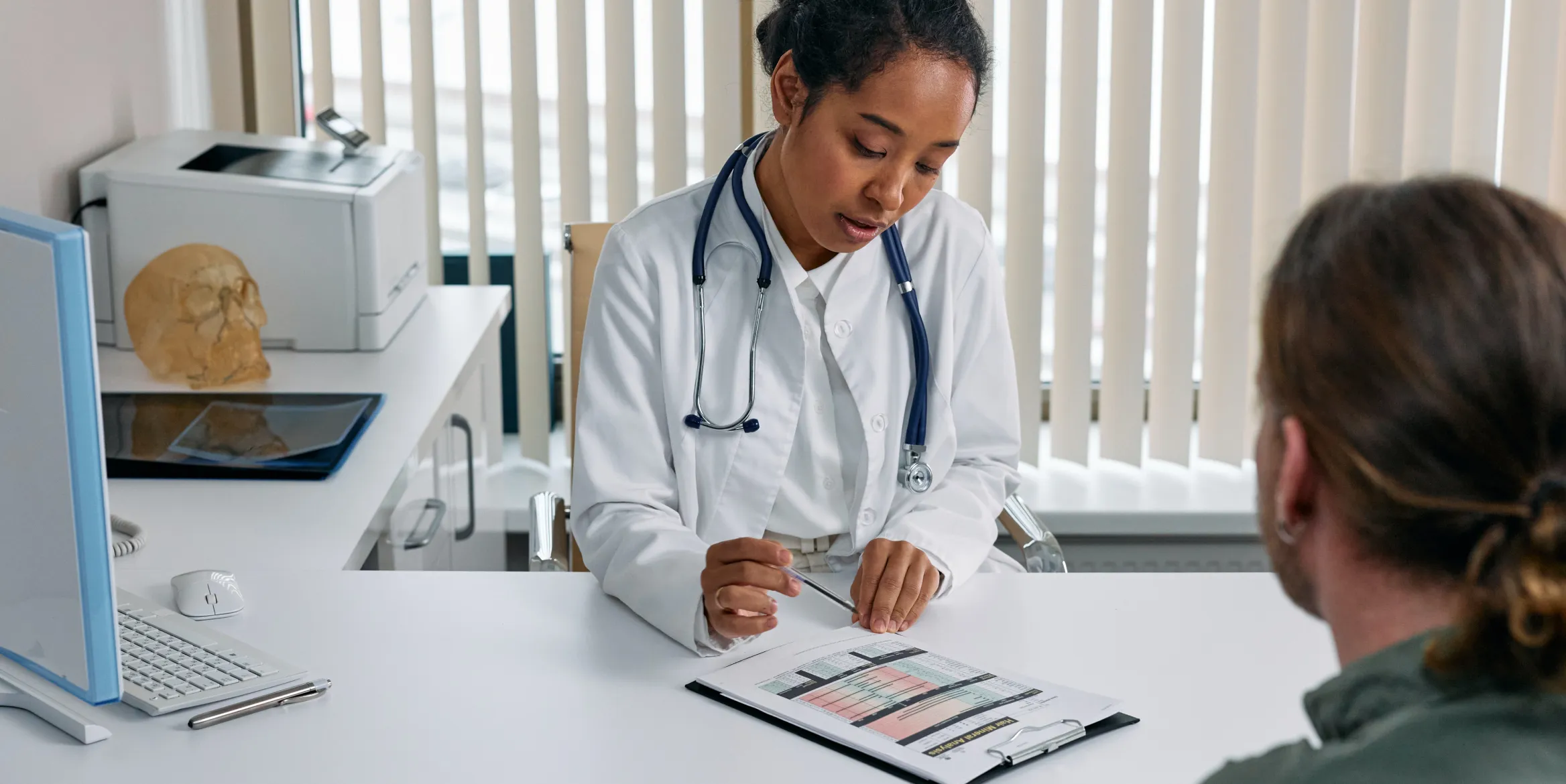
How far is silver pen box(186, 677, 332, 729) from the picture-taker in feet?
3.44

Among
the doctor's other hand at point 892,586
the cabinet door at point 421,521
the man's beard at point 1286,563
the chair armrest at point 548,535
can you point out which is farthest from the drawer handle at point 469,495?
the man's beard at point 1286,563

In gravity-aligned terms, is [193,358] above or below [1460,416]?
below

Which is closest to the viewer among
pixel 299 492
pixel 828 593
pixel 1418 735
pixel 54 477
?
pixel 1418 735

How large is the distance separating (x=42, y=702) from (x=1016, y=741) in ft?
2.39

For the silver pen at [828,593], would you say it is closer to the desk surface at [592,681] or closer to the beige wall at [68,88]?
the desk surface at [592,681]

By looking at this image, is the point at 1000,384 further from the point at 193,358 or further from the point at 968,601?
the point at 193,358

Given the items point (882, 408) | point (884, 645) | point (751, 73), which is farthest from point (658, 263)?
point (751, 73)

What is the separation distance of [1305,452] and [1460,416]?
87 millimetres

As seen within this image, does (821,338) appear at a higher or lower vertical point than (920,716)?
higher

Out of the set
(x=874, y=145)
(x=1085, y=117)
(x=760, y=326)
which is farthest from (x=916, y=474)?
(x=1085, y=117)

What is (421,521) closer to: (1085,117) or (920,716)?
(920,716)

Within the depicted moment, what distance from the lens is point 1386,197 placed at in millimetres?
630

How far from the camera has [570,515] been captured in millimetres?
1471

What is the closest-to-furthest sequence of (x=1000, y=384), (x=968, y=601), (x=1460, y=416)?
(x=1460, y=416) → (x=968, y=601) → (x=1000, y=384)
